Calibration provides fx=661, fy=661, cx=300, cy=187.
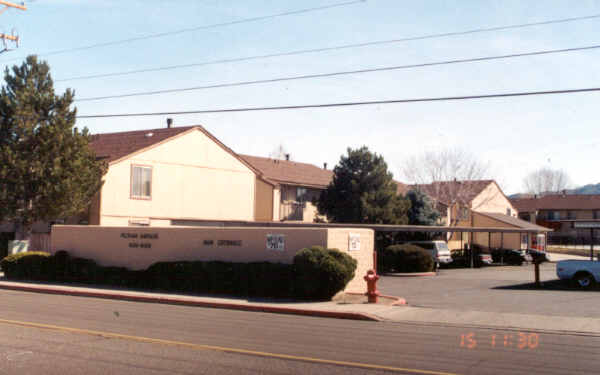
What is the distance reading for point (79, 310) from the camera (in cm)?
1677

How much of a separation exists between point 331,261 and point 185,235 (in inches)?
268

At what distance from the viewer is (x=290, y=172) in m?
50.8

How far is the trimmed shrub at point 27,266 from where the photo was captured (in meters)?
25.7

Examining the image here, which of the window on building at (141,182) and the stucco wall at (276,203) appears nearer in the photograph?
the window on building at (141,182)

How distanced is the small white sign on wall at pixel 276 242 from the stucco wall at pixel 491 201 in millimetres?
48638

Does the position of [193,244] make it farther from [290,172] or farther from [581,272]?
[290,172]

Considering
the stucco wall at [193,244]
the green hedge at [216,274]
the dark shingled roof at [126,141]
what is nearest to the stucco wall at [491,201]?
the dark shingled roof at [126,141]

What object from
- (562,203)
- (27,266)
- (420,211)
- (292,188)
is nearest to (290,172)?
(292,188)

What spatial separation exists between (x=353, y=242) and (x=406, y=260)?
1325 cm

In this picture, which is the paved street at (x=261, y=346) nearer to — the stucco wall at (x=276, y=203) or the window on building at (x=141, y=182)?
the window on building at (x=141, y=182)

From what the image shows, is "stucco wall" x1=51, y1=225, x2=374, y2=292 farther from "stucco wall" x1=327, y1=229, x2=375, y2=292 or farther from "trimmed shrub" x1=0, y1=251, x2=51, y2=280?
"trimmed shrub" x1=0, y1=251, x2=51, y2=280

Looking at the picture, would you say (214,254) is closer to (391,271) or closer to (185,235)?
(185,235)

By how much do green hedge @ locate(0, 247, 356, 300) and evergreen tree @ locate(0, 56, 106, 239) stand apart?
388 centimetres

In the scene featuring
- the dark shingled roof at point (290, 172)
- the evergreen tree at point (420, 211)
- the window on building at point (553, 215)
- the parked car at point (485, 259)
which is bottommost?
the parked car at point (485, 259)
